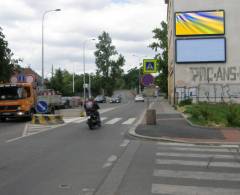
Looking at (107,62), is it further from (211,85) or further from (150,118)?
(150,118)

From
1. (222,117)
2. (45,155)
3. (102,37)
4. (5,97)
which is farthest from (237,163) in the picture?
(102,37)

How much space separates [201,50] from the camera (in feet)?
164

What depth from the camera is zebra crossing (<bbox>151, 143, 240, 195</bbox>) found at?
8.14 meters

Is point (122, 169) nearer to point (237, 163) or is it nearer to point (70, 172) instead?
point (70, 172)

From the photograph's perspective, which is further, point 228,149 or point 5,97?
point 5,97

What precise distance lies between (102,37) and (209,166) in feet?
379

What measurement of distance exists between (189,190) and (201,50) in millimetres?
43157

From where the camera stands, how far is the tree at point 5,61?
36469mm

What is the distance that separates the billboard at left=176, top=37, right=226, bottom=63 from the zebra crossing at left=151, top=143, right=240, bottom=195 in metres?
36.3

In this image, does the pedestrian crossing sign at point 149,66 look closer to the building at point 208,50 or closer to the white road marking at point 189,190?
the white road marking at point 189,190

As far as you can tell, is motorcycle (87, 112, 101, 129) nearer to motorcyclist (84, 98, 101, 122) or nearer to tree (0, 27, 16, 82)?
motorcyclist (84, 98, 101, 122)

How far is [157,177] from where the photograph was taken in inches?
363

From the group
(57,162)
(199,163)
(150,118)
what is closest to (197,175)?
(199,163)

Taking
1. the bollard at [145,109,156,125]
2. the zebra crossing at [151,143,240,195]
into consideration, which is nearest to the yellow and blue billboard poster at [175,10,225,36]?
the bollard at [145,109,156,125]
